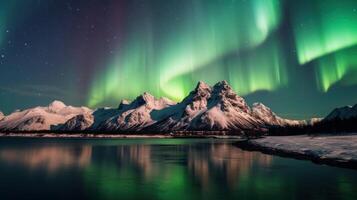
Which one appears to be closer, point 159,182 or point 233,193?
point 233,193

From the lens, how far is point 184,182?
38.5m

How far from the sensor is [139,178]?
41500 millimetres

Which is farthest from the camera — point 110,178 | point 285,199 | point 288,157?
point 288,157

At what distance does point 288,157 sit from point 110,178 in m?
40.6

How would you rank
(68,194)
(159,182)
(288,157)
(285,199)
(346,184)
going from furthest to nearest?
(288,157)
(159,182)
(346,184)
(68,194)
(285,199)

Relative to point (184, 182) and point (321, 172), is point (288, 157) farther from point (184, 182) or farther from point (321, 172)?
point (184, 182)

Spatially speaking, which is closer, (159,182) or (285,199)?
(285,199)

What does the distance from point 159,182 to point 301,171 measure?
784 inches

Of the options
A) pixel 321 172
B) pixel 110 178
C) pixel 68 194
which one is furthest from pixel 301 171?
pixel 68 194

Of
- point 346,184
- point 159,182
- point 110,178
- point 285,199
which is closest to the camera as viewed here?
point 285,199

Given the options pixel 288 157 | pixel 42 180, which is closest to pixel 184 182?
pixel 42 180

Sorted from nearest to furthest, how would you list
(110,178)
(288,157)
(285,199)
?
(285,199) < (110,178) < (288,157)

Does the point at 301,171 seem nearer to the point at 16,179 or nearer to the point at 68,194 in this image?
the point at 68,194

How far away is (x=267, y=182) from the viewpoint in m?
38.0
